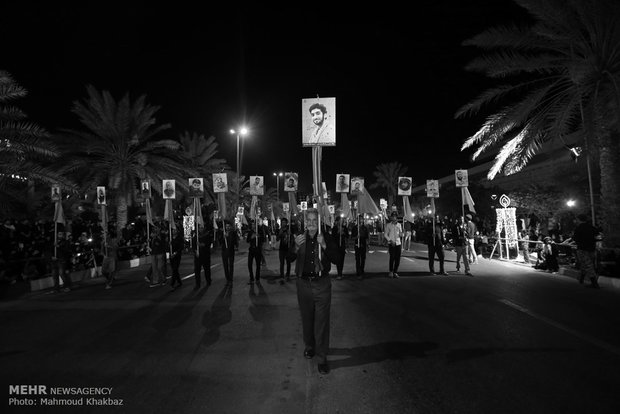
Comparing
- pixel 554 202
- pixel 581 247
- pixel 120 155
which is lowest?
pixel 581 247

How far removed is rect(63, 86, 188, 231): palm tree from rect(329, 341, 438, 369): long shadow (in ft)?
57.6

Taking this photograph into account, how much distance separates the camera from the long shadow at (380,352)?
17.0 feet

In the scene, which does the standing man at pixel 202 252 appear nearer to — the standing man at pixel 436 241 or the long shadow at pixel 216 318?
the long shadow at pixel 216 318

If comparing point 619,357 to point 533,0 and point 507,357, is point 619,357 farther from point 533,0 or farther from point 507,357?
point 533,0

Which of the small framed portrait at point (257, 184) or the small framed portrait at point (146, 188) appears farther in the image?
the small framed portrait at point (257, 184)

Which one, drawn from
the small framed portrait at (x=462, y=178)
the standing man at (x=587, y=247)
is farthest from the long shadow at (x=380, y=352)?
the small framed portrait at (x=462, y=178)

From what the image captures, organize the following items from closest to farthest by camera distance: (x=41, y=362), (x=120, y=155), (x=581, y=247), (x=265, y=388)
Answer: (x=265, y=388)
(x=41, y=362)
(x=581, y=247)
(x=120, y=155)

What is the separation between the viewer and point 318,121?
8.10m

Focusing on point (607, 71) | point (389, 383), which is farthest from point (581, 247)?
point (389, 383)

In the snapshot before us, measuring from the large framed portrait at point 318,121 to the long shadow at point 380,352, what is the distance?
412 centimetres

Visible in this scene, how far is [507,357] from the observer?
5176 mm

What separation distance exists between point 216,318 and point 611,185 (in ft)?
41.5

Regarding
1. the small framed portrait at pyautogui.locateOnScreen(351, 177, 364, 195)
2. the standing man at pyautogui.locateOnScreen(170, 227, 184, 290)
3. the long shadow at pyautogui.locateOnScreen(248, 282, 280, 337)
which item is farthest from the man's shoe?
the small framed portrait at pyautogui.locateOnScreen(351, 177, 364, 195)

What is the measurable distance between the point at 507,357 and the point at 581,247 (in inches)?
278
